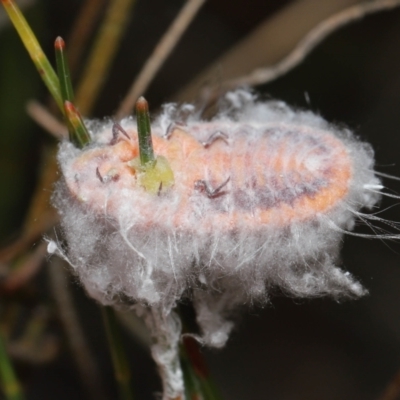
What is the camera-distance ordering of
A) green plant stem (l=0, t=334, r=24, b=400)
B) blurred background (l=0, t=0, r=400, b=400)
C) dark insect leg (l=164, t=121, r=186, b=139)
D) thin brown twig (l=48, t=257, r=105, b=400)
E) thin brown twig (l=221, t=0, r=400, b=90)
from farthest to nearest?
blurred background (l=0, t=0, r=400, b=400) → thin brown twig (l=48, t=257, r=105, b=400) → thin brown twig (l=221, t=0, r=400, b=90) → green plant stem (l=0, t=334, r=24, b=400) → dark insect leg (l=164, t=121, r=186, b=139)

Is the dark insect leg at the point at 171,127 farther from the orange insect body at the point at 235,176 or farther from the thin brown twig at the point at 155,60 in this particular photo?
the thin brown twig at the point at 155,60

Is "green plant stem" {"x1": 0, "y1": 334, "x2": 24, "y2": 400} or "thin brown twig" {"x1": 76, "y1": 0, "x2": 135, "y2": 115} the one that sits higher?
"thin brown twig" {"x1": 76, "y1": 0, "x2": 135, "y2": 115}

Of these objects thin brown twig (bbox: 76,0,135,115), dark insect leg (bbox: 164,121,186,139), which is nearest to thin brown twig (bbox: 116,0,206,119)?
thin brown twig (bbox: 76,0,135,115)

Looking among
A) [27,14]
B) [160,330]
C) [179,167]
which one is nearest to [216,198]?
[179,167]

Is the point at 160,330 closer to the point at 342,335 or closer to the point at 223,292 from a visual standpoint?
the point at 223,292

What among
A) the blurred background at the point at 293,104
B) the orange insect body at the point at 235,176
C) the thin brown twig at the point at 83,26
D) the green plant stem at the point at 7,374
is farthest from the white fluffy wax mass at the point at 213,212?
the blurred background at the point at 293,104

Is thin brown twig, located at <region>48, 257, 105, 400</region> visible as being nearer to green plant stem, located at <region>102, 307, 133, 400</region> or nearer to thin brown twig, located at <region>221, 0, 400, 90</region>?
green plant stem, located at <region>102, 307, 133, 400</region>
